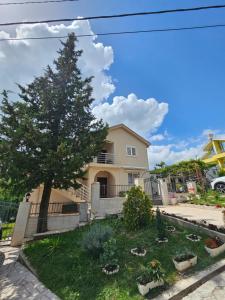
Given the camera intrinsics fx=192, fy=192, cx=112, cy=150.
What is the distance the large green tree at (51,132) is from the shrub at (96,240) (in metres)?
3.51

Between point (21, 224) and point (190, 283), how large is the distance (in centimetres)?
831

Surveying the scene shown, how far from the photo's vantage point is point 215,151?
1276 inches

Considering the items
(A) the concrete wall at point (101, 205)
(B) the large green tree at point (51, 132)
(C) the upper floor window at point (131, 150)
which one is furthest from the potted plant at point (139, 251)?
(C) the upper floor window at point (131, 150)

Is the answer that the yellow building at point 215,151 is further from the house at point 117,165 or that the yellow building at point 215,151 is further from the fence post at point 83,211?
the fence post at point 83,211

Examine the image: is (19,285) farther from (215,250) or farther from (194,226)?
(194,226)

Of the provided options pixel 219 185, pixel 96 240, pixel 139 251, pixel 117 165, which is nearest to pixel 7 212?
pixel 96 240

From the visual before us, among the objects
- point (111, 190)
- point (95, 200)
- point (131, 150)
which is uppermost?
point (131, 150)

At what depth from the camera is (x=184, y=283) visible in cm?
453

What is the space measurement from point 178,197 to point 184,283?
13.9m

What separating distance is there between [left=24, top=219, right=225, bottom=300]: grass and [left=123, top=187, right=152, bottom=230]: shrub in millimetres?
347

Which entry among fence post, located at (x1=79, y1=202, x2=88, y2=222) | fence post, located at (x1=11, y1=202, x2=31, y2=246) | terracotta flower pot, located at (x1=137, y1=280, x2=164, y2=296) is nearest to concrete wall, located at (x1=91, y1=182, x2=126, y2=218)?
fence post, located at (x1=79, y1=202, x2=88, y2=222)

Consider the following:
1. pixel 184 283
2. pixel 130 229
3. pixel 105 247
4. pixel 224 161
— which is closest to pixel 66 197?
pixel 130 229

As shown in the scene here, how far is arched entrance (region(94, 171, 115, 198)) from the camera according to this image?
21.1 m

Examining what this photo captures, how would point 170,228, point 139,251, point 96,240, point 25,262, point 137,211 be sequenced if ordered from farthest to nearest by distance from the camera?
point 137,211 < point 170,228 < point 25,262 < point 96,240 < point 139,251
